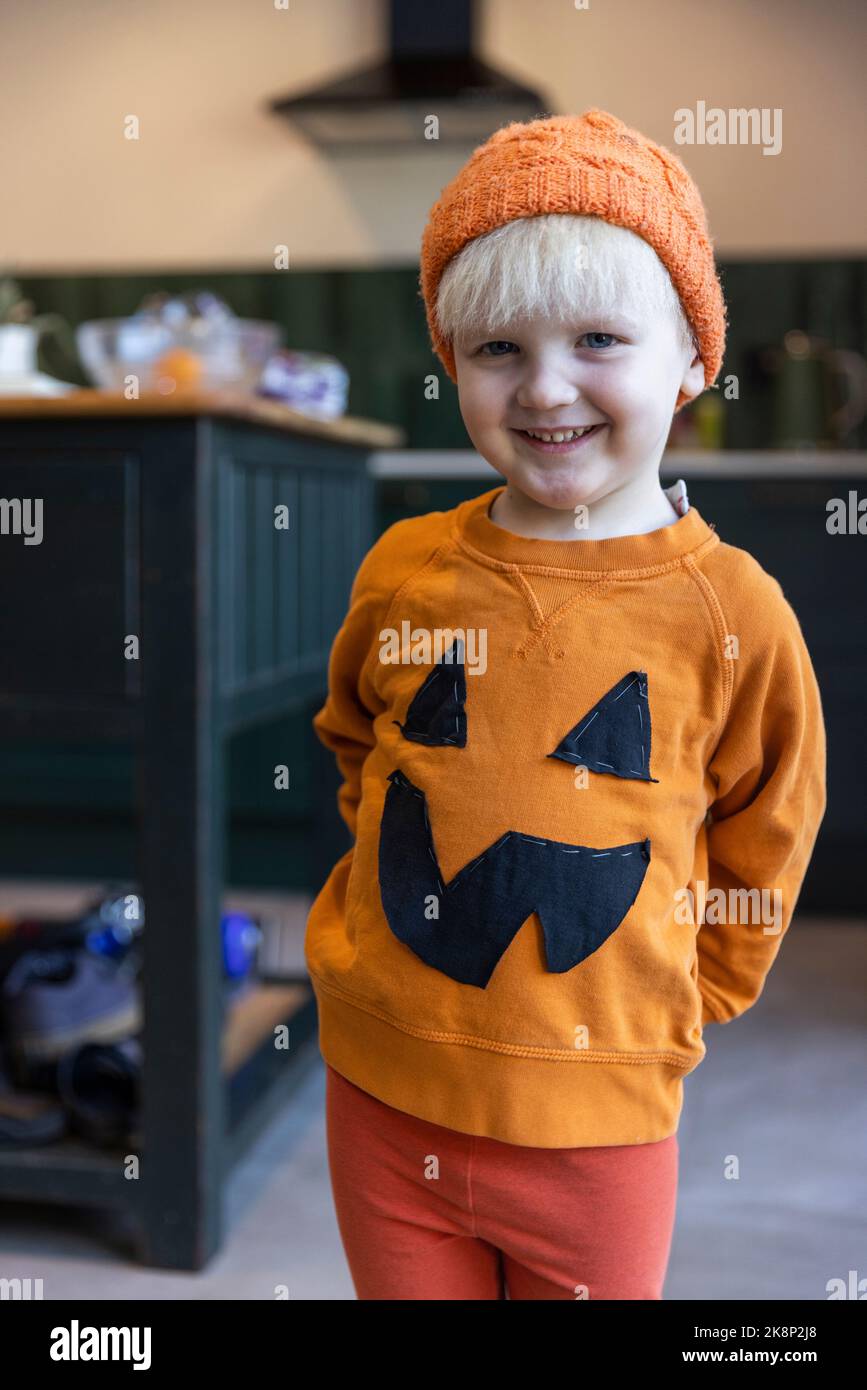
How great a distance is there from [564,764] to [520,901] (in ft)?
0.24

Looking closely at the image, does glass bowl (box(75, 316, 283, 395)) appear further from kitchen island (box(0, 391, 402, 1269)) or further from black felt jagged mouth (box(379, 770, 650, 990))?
black felt jagged mouth (box(379, 770, 650, 990))

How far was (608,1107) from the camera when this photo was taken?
2.35ft

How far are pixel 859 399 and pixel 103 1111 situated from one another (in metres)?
2.33

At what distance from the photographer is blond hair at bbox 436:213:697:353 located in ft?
2.10

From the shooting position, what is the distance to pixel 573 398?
646mm

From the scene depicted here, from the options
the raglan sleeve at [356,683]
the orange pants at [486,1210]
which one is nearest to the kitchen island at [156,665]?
the raglan sleeve at [356,683]

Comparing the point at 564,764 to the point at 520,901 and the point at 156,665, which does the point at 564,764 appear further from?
the point at 156,665

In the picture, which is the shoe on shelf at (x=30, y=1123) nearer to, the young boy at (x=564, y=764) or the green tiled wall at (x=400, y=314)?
the young boy at (x=564, y=764)

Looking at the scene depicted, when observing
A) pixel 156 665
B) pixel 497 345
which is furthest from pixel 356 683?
pixel 156 665

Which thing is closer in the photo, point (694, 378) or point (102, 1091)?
point (694, 378)

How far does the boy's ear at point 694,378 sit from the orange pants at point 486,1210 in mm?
405

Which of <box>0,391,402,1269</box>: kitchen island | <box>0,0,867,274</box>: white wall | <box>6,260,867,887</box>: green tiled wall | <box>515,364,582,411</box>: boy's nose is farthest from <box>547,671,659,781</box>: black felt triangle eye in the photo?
<box>0,0,867,274</box>: white wall
